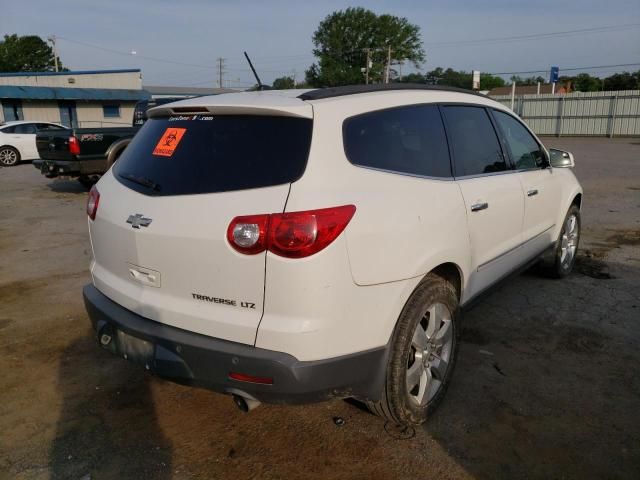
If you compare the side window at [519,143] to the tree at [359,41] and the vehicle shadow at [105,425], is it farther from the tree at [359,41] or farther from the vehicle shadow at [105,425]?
the tree at [359,41]

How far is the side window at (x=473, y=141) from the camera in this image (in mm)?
3287

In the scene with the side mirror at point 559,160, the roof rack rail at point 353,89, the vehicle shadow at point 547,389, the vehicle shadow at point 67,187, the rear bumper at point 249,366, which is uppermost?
the roof rack rail at point 353,89

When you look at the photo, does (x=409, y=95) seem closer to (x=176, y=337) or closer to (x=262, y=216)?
(x=262, y=216)

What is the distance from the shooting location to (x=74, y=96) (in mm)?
31906

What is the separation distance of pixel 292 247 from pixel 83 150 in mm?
9467

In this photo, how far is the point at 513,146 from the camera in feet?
13.4

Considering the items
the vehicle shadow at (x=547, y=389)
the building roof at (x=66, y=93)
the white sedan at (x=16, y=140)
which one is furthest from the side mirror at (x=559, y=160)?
the building roof at (x=66, y=93)

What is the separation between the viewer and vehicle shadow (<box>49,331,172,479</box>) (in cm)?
258

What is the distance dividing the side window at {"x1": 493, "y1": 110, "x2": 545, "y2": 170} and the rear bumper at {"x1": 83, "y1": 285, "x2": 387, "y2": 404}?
233 cm

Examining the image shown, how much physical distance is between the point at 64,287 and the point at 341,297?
400 cm

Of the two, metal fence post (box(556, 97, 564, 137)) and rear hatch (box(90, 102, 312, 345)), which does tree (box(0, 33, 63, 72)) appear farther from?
rear hatch (box(90, 102, 312, 345))

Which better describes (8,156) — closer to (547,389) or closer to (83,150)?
(83,150)

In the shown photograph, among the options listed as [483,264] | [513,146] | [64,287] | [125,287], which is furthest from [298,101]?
[64,287]

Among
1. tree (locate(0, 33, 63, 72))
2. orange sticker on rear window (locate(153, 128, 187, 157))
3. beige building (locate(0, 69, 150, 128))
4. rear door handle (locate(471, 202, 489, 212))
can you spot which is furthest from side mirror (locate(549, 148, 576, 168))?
tree (locate(0, 33, 63, 72))
